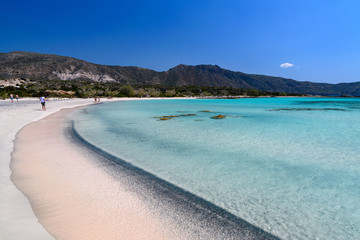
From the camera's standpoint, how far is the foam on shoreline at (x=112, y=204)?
9.97 feet

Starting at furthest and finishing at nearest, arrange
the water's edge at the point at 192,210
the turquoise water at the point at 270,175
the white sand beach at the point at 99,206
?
the turquoise water at the point at 270,175, the water's edge at the point at 192,210, the white sand beach at the point at 99,206

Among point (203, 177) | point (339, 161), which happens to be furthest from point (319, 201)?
point (339, 161)

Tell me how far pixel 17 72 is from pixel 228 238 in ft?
512

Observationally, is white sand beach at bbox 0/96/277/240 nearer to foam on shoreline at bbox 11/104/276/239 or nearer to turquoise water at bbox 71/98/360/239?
foam on shoreline at bbox 11/104/276/239

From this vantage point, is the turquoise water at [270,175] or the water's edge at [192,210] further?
the turquoise water at [270,175]

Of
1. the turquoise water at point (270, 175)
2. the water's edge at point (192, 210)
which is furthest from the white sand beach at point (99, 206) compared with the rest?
the turquoise water at point (270, 175)

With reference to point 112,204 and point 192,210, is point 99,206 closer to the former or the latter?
point 112,204

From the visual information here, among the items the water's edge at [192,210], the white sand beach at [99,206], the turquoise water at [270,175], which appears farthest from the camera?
the turquoise water at [270,175]

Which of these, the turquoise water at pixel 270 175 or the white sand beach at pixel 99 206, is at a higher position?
the white sand beach at pixel 99 206

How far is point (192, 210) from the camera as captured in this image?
3.74m

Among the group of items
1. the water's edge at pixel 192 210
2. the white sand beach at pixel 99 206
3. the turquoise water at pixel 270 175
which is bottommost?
the turquoise water at pixel 270 175

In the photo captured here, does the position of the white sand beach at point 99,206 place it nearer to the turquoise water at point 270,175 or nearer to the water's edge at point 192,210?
the water's edge at point 192,210

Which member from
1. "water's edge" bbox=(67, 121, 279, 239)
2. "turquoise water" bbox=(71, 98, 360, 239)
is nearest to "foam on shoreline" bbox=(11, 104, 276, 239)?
"water's edge" bbox=(67, 121, 279, 239)

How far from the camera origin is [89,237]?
2.85 metres
